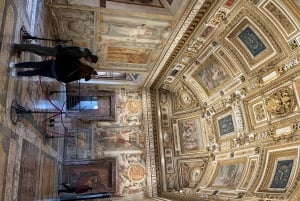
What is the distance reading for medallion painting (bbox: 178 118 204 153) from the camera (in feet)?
36.3

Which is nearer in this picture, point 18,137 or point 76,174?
point 18,137

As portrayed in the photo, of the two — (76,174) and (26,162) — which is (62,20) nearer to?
(26,162)

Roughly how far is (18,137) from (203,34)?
20.2ft

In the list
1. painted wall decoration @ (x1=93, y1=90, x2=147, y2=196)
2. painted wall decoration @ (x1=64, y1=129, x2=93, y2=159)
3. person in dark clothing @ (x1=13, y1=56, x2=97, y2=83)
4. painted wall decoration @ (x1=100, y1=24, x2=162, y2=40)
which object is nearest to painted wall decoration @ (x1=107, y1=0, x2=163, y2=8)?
painted wall decoration @ (x1=100, y1=24, x2=162, y2=40)

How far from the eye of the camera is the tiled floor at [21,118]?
3.30m

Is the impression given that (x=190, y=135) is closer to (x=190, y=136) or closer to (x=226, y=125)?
(x=190, y=136)

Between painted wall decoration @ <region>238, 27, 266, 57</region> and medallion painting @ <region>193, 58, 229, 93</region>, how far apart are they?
1401 millimetres

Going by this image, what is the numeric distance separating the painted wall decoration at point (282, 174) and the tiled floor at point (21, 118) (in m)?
5.60

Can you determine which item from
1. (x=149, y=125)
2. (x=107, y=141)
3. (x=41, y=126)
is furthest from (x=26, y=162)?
(x=149, y=125)

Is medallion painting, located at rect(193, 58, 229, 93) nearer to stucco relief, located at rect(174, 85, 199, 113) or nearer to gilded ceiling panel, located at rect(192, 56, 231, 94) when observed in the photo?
gilded ceiling panel, located at rect(192, 56, 231, 94)

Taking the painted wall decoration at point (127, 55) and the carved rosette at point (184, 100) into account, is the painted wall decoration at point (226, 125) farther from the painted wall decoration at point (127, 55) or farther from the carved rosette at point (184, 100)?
the painted wall decoration at point (127, 55)

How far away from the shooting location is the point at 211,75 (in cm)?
970

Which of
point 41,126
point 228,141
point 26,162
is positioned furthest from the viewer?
point 228,141

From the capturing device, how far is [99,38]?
8.40 metres
